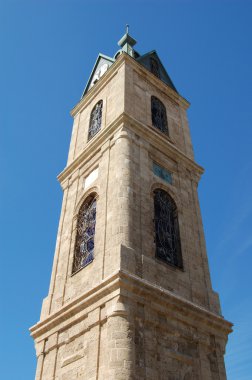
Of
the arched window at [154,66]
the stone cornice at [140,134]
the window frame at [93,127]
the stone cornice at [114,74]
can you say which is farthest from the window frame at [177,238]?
the arched window at [154,66]

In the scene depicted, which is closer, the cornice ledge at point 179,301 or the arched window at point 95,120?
the cornice ledge at point 179,301

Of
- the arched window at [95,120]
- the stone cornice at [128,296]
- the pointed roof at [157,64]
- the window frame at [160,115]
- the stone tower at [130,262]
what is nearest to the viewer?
the stone tower at [130,262]

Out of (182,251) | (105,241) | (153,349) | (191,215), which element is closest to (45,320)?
(105,241)

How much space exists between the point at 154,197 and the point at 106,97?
608 centimetres

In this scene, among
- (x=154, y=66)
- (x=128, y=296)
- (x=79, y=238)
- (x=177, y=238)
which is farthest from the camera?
(x=154, y=66)

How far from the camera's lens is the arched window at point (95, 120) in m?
17.8

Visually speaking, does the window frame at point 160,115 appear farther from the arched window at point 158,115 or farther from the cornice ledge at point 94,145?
the cornice ledge at point 94,145

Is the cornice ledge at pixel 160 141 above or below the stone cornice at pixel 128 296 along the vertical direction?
above

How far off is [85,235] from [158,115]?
6766mm

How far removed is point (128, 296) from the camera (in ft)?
33.5

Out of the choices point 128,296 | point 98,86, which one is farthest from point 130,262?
point 98,86

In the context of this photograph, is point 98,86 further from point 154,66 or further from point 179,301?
point 179,301

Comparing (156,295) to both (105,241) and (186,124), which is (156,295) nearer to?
(105,241)

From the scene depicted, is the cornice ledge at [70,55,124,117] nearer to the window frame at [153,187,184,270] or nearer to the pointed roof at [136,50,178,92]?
the pointed roof at [136,50,178,92]
